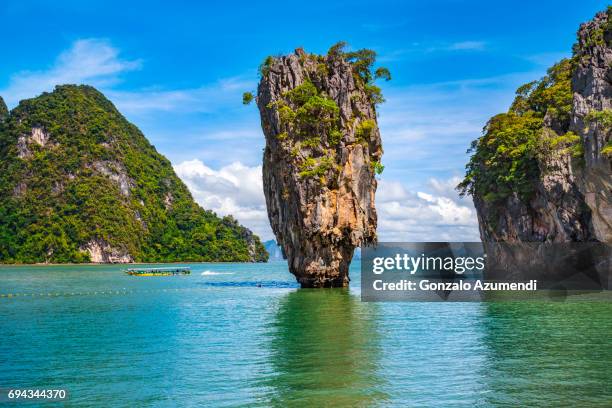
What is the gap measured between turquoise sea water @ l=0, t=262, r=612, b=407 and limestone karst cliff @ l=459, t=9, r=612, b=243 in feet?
32.7

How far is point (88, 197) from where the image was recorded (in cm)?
15000

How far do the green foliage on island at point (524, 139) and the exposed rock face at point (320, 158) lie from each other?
1225 centimetres

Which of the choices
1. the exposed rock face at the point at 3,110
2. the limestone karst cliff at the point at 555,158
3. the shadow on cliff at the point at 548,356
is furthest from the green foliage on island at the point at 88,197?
the shadow on cliff at the point at 548,356

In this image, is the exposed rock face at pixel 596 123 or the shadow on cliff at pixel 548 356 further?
the exposed rock face at pixel 596 123

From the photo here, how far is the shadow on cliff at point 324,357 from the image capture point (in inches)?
611

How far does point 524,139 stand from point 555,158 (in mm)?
7465

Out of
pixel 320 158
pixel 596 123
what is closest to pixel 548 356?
pixel 596 123

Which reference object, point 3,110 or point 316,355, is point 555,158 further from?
point 3,110

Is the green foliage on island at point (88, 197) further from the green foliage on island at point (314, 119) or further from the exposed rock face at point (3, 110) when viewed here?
the green foliage on island at point (314, 119)

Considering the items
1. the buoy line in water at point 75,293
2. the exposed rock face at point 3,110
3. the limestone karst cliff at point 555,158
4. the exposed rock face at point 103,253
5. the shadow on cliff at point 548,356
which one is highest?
the exposed rock face at point 3,110

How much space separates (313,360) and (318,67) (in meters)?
38.0

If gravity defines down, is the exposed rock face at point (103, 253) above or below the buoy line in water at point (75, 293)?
above

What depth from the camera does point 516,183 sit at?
181 ft

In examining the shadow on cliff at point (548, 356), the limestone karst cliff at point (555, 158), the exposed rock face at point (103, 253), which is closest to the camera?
the shadow on cliff at point (548, 356)
